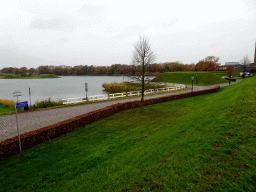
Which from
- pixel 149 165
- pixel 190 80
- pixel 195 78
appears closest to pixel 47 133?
pixel 149 165

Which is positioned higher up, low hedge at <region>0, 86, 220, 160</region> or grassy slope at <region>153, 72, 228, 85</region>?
grassy slope at <region>153, 72, 228, 85</region>

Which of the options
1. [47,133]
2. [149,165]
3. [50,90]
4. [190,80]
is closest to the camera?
[149,165]

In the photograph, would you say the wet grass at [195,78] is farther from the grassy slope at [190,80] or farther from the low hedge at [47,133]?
the low hedge at [47,133]

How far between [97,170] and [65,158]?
6.90ft

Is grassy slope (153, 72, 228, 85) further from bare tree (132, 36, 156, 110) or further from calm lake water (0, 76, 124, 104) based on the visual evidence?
bare tree (132, 36, 156, 110)

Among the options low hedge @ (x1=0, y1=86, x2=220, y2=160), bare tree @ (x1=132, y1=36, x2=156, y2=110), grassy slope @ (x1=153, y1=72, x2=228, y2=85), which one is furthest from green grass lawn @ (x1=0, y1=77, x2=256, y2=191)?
grassy slope @ (x1=153, y1=72, x2=228, y2=85)

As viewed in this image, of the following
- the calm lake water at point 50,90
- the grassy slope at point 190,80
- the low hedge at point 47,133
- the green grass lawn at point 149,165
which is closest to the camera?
the green grass lawn at point 149,165

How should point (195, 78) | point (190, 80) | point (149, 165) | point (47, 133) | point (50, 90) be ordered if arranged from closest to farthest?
1. point (149, 165)
2. point (47, 133)
3. point (50, 90)
4. point (195, 78)
5. point (190, 80)

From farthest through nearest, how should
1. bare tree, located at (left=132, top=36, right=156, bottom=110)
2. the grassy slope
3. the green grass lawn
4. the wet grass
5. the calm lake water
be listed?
1. the grassy slope
2. the wet grass
3. the calm lake water
4. bare tree, located at (left=132, top=36, right=156, bottom=110)
5. the green grass lawn

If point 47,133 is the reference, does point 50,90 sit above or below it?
above

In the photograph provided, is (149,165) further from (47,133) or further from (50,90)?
(50,90)

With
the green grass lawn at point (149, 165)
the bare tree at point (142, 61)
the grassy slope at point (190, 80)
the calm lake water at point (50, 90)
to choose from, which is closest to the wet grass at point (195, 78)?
the grassy slope at point (190, 80)

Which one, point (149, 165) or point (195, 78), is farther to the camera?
point (195, 78)

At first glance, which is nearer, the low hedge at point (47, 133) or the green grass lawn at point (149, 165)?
the green grass lawn at point (149, 165)
